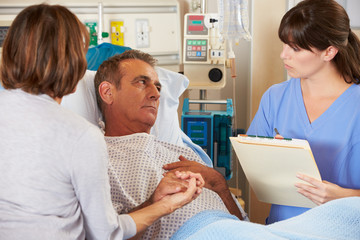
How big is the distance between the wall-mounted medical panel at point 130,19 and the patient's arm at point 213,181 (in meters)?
1.44

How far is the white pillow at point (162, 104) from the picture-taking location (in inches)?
77.5

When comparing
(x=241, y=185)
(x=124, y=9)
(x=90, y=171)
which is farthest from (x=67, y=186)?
(x=241, y=185)

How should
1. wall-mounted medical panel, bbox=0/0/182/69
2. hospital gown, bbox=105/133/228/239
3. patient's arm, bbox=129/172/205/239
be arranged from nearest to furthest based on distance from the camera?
patient's arm, bbox=129/172/205/239 → hospital gown, bbox=105/133/228/239 → wall-mounted medical panel, bbox=0/0/182/69

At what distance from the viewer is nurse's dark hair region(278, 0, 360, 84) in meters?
1.56

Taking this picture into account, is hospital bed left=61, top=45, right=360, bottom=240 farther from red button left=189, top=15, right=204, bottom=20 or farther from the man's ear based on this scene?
red button left=189, top=15, right=204, bottom=20

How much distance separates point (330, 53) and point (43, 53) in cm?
112

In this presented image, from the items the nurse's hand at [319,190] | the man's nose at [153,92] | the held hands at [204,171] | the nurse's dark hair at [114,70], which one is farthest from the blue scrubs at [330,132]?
the nurse's dark hair at [114,70]

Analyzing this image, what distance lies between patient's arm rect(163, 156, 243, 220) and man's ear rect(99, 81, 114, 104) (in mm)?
429

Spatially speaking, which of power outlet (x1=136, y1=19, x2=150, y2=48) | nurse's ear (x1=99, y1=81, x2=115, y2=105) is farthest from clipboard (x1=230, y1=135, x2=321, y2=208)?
power outlet (x1=136, y1=19, x2=150, y2=48)

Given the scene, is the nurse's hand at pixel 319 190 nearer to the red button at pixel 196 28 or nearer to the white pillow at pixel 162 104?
the white pillow at pixel 162 104

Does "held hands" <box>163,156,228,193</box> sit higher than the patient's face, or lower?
lower

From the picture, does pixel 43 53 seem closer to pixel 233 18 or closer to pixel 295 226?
pixel 295 226

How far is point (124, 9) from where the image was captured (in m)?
2.99

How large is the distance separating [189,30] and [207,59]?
222mm
